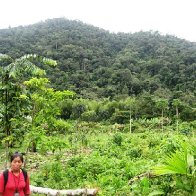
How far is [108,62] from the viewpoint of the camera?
81.8m

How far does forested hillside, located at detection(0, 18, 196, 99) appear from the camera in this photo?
208 ft

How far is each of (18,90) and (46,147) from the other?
175cm

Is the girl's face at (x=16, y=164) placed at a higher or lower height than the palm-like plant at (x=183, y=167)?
higher

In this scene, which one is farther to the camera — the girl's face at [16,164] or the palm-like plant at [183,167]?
the palm-like plant at [183,167]

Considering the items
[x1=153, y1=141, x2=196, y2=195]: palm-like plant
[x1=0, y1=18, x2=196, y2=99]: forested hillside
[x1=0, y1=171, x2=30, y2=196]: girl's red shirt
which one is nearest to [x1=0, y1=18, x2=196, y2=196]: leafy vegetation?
[x1=153, y1=141, x2=196, y2=195]: palm-like plant

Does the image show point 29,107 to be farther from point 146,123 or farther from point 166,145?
point 146,123

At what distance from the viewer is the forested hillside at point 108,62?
6350cm

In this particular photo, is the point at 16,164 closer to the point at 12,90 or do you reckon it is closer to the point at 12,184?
the point at 12,184

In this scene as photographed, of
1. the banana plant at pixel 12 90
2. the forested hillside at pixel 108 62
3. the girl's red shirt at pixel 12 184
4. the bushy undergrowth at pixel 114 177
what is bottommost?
the bushy undergrowth at pixel 114 177

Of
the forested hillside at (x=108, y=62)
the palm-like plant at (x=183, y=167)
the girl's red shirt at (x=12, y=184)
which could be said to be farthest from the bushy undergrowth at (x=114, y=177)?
the forested hillside at (x=108, y=62)

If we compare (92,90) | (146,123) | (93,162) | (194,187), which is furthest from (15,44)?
(194,187)

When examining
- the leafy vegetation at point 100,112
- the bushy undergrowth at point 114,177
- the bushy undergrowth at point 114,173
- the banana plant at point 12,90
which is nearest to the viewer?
the bushy undergrowth at point 114,173

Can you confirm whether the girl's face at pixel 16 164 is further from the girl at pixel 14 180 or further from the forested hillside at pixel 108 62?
the forested hillside at pixel 108 62

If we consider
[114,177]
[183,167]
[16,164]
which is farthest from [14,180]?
[114,177]
